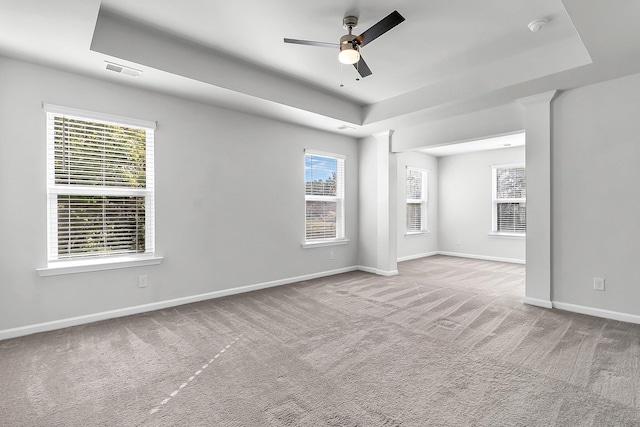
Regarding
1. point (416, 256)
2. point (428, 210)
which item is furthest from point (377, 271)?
point (428, 210)

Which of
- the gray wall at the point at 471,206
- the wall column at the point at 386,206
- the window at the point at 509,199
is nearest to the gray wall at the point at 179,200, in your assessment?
the wall column at the point at 386,206

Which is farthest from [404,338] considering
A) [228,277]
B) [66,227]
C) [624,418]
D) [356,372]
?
[66,227]

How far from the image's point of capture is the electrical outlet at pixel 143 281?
11.9 ft

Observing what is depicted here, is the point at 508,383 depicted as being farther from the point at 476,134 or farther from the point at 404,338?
the point at 476,134

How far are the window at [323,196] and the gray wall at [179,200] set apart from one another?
168 mm

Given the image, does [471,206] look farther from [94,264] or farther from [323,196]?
[94,264]

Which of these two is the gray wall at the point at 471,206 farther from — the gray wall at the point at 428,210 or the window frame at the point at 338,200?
the window frame at the point at 338,200

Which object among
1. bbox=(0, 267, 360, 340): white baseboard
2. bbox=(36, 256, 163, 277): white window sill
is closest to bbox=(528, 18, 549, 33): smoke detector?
bbox=(0, 267, 360, 340): white baseboard

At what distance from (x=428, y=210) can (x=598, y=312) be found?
185 inches

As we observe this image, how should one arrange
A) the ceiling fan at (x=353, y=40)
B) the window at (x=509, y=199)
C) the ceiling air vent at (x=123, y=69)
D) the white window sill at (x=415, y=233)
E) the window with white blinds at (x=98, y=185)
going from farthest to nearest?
1. the white window sill at (x=415, y=233)
2. the window at (x=509, y=199)
3. the window with white blinds at (x=98, y=185)
4. the ceiling air vent at (x=123, y=69)
5. the ceiling fan at (x=353, y=40)

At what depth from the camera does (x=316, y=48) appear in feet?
10.8

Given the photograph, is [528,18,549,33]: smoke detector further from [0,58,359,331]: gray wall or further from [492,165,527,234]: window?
[492,165,527,234]: window

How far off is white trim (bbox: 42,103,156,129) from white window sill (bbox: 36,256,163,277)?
60.5 inches

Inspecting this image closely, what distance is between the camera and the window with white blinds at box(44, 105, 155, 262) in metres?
3.19
